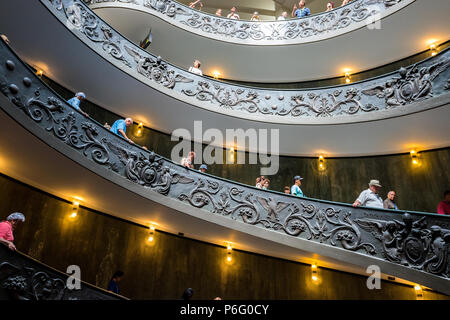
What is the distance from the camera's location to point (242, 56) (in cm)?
1392

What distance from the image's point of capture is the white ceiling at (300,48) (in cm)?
1143

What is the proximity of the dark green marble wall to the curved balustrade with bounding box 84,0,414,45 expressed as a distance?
286 inches

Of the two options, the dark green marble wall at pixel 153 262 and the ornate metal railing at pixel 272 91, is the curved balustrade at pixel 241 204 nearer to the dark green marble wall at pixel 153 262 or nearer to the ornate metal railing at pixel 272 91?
the dark green marble wall at pixel 153 262

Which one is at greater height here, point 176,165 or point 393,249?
point 176,165

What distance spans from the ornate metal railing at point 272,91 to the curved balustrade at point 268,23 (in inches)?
96.2

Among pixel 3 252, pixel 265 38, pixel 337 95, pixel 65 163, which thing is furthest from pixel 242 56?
pixel 3 252

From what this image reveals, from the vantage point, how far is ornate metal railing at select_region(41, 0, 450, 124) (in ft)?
30.3

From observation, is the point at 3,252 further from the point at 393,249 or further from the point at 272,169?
the point at 272,169

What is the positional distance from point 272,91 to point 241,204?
17.9ft

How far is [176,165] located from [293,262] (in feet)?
14.8

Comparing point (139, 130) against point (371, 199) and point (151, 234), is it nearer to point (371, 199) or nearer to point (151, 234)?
point (151, 234)

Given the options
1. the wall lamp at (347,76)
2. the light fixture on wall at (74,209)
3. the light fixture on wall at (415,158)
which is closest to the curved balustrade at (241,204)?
the light fixture on wall at (74,209)

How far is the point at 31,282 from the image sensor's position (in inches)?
191

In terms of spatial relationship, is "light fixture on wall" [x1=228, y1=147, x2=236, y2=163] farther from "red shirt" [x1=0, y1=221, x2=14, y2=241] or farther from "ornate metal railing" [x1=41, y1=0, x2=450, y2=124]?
"red shirt" [x1=0, y1=221, x2=14, y2=241]
